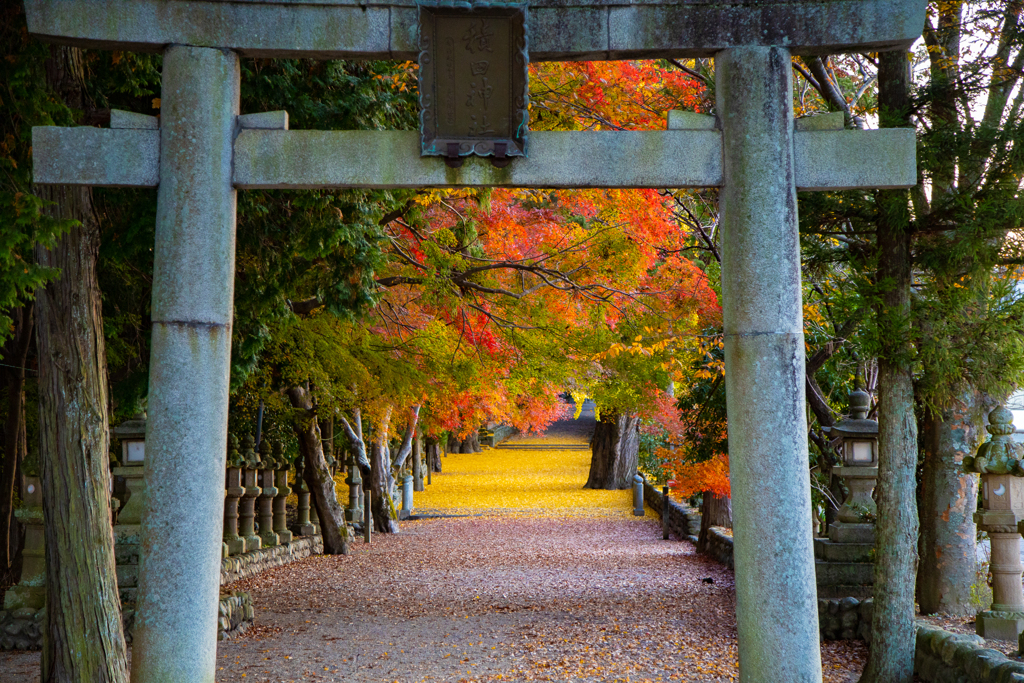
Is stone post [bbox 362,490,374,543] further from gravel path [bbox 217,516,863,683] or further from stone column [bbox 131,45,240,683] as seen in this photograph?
stone column [bbox 131,45,240,683]

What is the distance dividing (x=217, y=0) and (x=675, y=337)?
30.5 ft

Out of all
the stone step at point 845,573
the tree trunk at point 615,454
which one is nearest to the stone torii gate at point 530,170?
the stone step at point 845,573

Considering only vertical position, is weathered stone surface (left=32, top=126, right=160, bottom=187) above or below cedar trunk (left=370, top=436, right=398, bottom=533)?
above

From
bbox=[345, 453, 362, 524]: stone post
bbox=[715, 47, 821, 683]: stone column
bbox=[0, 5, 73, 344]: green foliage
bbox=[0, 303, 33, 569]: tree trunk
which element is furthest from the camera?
bbox=[345, 453, 362, 524]: stone post

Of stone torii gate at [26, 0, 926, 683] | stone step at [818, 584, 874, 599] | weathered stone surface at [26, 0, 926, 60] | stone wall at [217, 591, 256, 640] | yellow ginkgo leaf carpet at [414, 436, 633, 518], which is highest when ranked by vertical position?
weathered stone surface at [26, 0, 926, 60]

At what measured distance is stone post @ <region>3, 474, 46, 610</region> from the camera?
334 inches

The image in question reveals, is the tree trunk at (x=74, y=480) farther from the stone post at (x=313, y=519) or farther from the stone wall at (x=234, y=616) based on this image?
the stone post at (x=313, y=519)

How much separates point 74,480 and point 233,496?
7595 millimetres

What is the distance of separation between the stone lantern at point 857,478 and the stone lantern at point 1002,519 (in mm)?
2076

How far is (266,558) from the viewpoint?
48.0ft

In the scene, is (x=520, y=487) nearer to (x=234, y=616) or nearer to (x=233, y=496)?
(x=233, y=496)

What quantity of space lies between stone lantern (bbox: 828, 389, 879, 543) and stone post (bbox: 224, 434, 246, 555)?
8.74 metres

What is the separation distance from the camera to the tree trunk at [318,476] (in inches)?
599

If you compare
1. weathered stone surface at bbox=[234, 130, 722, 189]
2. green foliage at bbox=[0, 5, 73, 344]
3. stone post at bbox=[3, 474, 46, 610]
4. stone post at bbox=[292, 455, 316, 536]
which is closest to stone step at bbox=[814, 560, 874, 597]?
weathered stone surface at bbox=[234, 130, 722, 189]
